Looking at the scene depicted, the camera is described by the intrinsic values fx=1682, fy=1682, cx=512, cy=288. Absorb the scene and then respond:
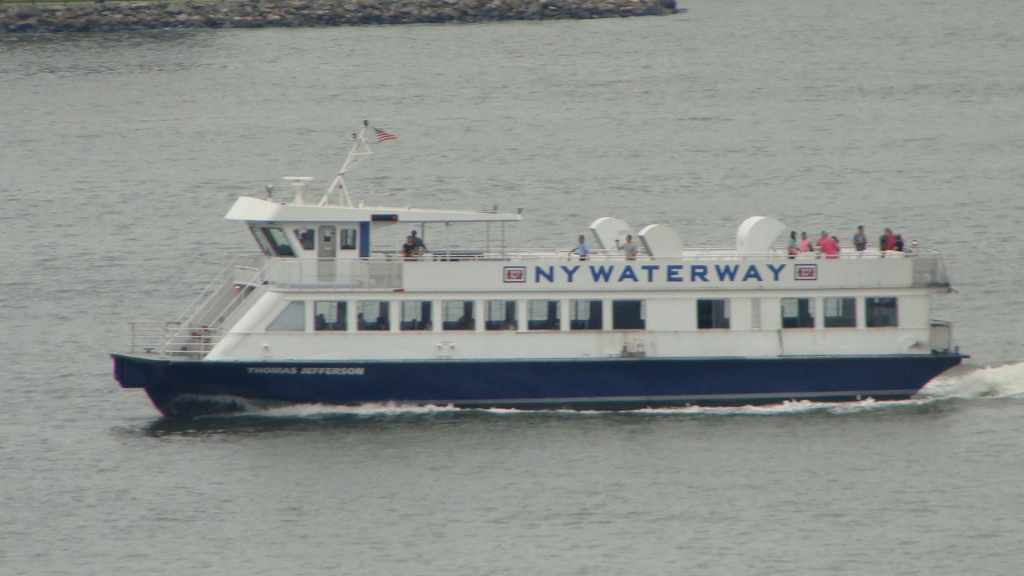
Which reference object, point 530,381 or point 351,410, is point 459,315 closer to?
point 530,381

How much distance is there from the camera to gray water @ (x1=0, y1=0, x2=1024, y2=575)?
31.8m

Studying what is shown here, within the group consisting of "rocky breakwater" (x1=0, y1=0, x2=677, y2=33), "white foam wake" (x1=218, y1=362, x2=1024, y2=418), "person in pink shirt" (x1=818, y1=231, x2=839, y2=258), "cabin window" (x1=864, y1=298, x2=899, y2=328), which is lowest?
"white foam wake" (x1=218, y1=362, x2=1024, y2=418)

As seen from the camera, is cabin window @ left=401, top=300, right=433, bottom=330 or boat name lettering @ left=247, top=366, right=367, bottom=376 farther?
cabin window @ left=401, top=300, right=433, bottom=330

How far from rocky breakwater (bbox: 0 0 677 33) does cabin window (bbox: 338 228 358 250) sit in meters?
81.1

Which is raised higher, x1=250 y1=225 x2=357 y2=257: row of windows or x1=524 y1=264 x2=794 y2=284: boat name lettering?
x1=250 y1=225 x2=357 y2=257: row of windows

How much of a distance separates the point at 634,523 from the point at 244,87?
71.5m

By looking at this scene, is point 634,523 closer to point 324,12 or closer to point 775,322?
point 775,322

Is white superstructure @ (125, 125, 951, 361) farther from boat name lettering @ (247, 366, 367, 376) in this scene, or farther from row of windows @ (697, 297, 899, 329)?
boat name lettering @ (247, 366, 367, 376)

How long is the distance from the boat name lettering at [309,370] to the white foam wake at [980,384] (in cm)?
1335

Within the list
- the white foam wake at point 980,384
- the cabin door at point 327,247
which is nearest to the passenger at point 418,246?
the cabin door at point 327,247

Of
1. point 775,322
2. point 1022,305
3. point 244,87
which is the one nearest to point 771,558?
point 775,322

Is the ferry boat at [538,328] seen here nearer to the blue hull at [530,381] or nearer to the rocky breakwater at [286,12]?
the blue hull at [530,381]

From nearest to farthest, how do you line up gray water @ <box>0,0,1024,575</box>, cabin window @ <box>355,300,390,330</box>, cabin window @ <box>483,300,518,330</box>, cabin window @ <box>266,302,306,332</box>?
1. gray water @ <box>0,0,1024,575</box>
2. cabin window @ <box>266,302,306,332</box>
3. cabin window @ <box>355,300,390,330</box>
4. cabin window @ <box>483,300,518,330</box>

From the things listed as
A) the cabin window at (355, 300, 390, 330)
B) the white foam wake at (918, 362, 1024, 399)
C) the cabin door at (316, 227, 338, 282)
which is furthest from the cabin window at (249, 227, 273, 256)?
the white foam wake at (918, 362, 1024, 399)
